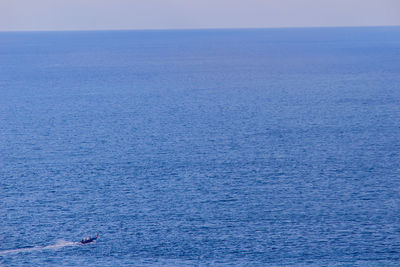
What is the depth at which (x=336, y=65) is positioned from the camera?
19300 cm

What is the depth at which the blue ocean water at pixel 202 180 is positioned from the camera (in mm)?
52375

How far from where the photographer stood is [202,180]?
225ft

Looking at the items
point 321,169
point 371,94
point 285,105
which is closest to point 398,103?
point 371,94

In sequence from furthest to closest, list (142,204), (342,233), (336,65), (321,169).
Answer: (336,65) → (321,169) → (142,204) → (342,233)

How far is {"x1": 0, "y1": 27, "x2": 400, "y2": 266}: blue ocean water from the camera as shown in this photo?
52375 mm

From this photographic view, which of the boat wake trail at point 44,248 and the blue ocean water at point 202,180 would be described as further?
the blue ocean water at point 202,180

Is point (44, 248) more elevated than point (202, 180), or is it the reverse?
point (202, 180)

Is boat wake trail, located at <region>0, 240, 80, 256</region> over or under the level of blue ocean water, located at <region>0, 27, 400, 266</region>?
under

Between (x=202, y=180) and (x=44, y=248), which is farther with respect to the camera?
(x=202, y=180)

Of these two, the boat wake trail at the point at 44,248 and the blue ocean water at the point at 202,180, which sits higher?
the blue ocean water at the point at 202,180

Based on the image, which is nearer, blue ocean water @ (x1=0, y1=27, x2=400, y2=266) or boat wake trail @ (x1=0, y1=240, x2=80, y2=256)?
boat wake trail @ (x1=0, y1=240, x2=80, y2=256)

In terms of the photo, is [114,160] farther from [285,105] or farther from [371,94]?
[371,94]

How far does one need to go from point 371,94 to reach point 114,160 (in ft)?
231

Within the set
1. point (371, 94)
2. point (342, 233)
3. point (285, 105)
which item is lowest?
point (342, 233)
